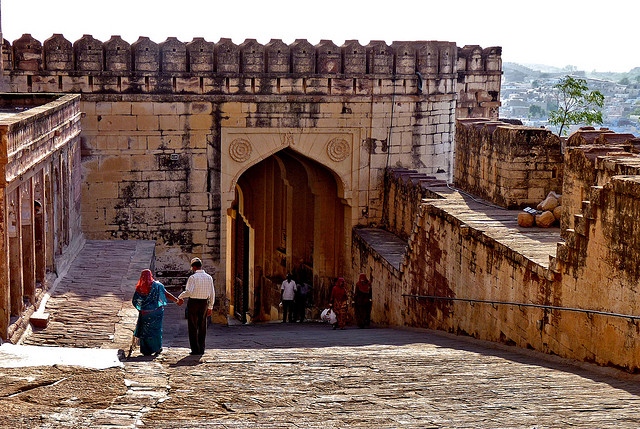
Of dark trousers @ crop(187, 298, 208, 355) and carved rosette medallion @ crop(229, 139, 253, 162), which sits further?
carved rosette medallion @ crop(229, 139, 253, 162)

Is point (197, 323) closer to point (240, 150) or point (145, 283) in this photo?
point (145, 283)

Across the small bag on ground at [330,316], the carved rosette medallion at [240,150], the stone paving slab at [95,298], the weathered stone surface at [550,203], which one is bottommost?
the small bag on ground at [330,316]

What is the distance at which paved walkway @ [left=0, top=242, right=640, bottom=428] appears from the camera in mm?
6406

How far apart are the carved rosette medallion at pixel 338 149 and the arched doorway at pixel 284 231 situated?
0.64 m

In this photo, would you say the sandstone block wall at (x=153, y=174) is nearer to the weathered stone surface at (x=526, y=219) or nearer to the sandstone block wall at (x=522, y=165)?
the sandstone block wall at (x=522, y=165)

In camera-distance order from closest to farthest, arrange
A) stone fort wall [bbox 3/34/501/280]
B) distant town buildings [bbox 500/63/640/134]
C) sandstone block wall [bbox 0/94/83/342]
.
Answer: sandstone block wall [bbox 0/94/83/342] → stone fort wall [bbox 3/34/501/280] → distant town buildings [bbox 500/63/640/134]

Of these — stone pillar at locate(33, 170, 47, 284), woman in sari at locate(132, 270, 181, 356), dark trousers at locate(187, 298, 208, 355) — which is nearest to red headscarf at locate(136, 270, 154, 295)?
woman in sari at locate(132, 270, 181, 356)

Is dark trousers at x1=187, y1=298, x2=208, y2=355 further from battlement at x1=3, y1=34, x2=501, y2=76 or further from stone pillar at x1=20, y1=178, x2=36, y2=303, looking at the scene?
battlement at x1=3, y1=34, x2=501, y2=76

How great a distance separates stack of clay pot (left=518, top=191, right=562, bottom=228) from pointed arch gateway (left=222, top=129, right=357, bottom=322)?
6.16 m

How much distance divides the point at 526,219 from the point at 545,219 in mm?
245

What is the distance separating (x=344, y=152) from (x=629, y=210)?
9.99 m

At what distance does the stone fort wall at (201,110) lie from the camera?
1697 centimetres

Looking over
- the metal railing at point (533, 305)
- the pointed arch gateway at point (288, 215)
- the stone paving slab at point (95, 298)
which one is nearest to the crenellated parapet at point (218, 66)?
the pointed arch gateway at point (288, 215)

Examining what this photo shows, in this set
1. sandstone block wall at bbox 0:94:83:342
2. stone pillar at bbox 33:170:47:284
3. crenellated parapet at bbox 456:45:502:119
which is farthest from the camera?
crenellated parapet at bbox 456:45:502:119
